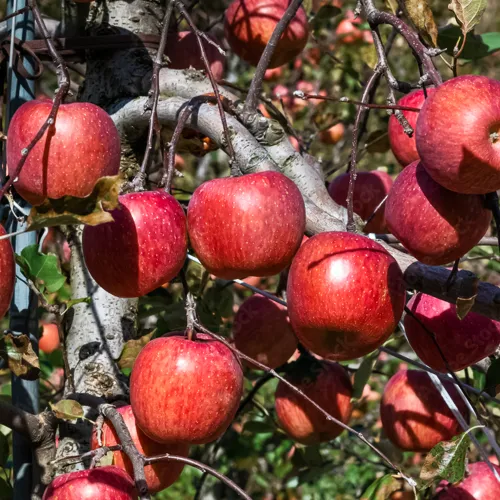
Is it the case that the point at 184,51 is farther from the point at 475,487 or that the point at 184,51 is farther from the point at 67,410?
the point at 475,487

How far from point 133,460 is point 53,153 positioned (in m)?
0.34

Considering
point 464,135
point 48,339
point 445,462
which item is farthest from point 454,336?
point 48,339

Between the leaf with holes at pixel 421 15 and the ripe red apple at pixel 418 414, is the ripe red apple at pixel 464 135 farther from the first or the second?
the ripe red apple at pixel 418 414

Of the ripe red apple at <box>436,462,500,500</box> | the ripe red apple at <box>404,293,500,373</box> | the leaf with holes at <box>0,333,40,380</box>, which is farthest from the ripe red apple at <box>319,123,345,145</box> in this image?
the leaf with holes at <box>0,333,40,380</box>

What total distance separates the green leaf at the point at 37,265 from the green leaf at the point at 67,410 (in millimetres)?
189

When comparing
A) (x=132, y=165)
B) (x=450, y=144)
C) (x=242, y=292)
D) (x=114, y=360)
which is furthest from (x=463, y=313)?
(x=242, y=292)

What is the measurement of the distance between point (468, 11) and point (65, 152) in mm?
465

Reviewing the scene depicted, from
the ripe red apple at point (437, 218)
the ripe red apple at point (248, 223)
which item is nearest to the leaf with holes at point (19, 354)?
the ripe red apple at point (248, 223)

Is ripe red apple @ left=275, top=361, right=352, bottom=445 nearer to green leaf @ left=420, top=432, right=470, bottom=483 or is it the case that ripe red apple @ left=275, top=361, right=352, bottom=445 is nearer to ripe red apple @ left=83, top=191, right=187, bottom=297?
green leaf @ left=420, top=432, right=470, bottom=483

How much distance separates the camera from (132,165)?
48.2 inches

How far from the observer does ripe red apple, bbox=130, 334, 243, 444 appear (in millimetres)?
848

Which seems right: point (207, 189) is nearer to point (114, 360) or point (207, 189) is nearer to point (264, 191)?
point (264, 191)

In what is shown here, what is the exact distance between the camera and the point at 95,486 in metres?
0.79

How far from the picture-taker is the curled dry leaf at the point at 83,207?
0.64 metres
